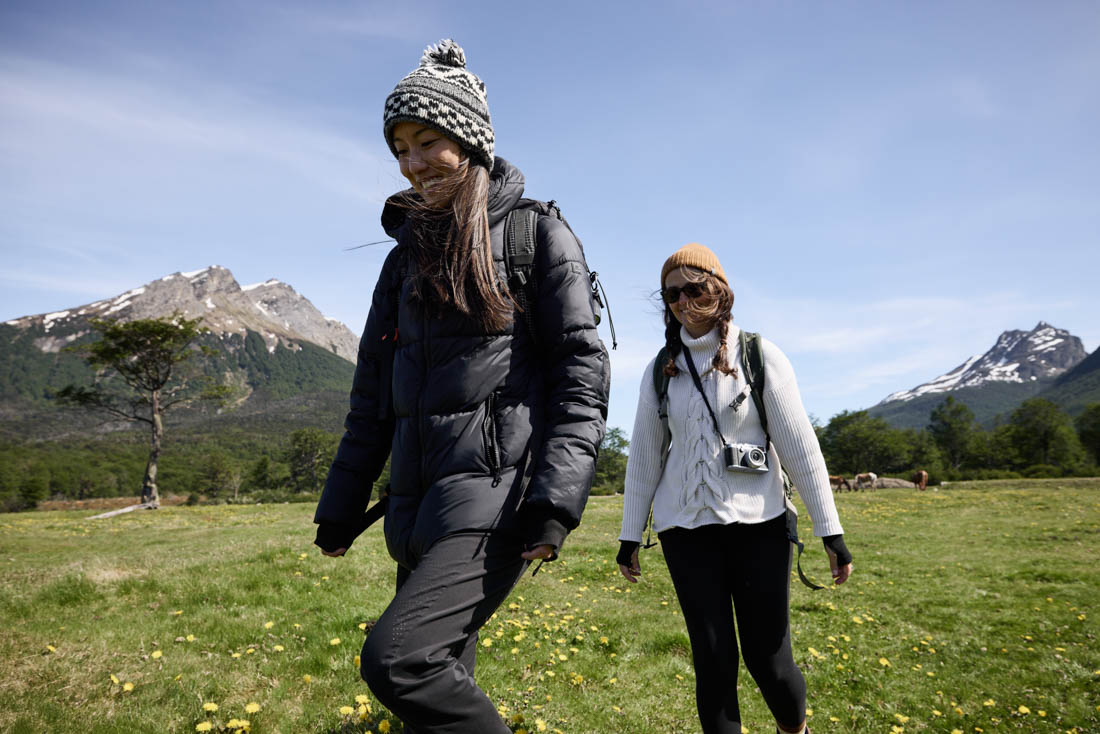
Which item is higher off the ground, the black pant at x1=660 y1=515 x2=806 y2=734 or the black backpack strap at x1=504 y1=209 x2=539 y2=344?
the black backpack strap at x1=504 y1=209 x2=539 y2=344

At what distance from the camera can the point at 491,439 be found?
239 centimetres

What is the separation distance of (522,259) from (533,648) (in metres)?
4.46

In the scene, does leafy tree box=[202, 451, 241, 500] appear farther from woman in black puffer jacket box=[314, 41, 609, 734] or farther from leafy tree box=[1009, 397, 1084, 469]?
leafy tree box=[1009, 397, 1084, 469]

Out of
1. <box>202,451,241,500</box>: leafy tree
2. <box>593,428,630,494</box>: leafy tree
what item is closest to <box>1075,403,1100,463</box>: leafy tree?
<box>593,428,630,494</box>: leafy tree

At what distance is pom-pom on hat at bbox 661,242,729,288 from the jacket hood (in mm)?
1140

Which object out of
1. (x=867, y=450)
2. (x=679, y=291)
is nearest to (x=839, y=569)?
(x=679, y=291)

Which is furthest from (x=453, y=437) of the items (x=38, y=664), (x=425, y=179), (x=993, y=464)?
(x=993, y=464)

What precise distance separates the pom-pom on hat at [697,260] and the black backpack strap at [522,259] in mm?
1155

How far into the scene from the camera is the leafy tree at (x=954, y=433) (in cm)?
8988

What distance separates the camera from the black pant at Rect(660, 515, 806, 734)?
10.1 feet

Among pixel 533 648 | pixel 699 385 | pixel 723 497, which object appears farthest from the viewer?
pixel 533 648

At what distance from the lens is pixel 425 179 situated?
9.34ft

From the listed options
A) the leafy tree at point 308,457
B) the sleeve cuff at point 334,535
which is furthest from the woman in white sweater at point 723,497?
the leafy tree at point 308,457

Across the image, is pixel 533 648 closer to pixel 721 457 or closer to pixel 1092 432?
pixel 721 457
